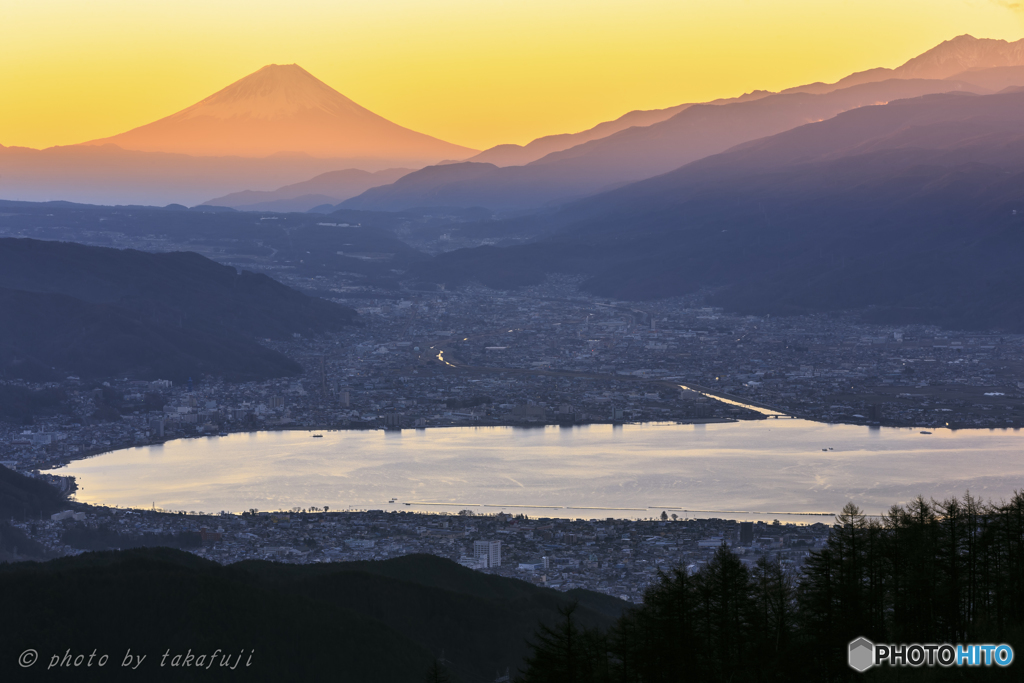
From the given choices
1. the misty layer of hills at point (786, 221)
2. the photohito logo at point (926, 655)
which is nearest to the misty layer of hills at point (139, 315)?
the misty layer of hills at point (786, 221)

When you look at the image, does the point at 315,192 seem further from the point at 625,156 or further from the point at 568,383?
the point at 568,383

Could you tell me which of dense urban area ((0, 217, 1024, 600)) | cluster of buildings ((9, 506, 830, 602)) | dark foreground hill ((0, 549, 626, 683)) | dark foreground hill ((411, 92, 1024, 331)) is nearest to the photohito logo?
dark foreground hill ((0, 549, 626, 683))

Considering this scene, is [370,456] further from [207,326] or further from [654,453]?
[207,326]

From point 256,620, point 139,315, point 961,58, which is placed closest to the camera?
point 256,620

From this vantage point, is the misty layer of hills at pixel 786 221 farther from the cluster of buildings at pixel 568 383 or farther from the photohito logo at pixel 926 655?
the photohito logo at pixel 926 655

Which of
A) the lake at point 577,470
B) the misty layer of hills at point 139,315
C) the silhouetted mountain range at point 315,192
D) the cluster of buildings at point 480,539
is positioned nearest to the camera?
the cluster of buildings at point 480,539

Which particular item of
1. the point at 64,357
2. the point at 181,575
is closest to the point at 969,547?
the point at 181,575

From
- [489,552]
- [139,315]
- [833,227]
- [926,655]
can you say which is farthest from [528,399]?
[833,227]
